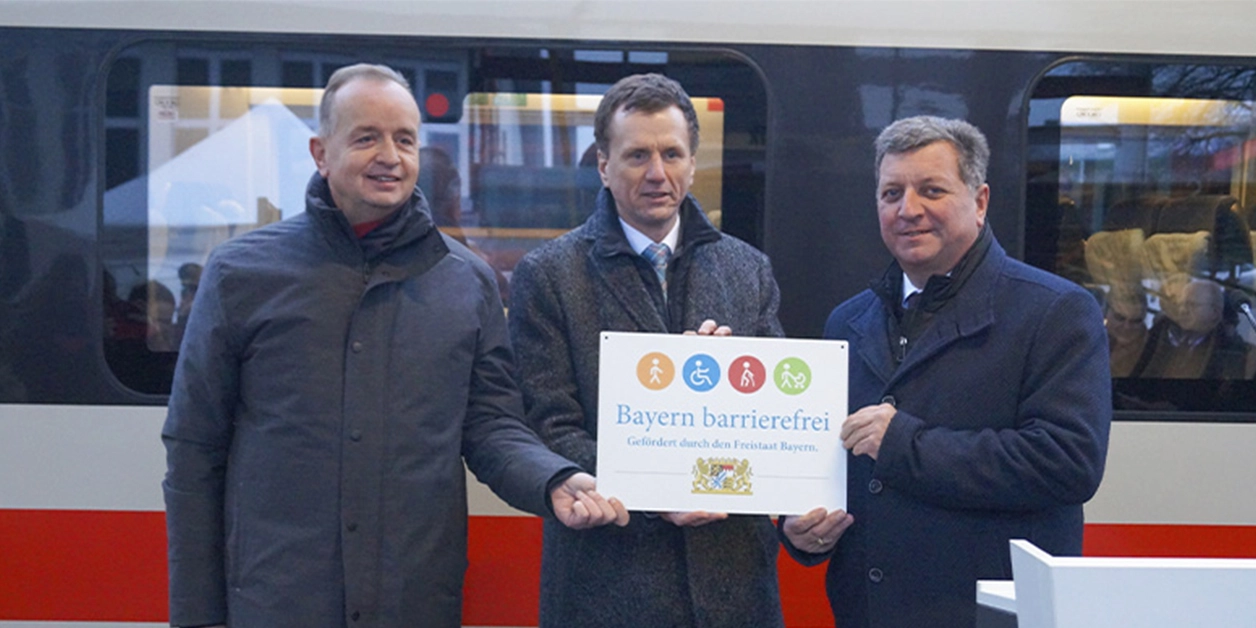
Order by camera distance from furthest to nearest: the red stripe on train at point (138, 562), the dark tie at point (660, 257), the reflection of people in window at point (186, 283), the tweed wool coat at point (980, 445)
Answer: the reflection of people in window at point (186, 283)
the red stripe on train at point (138, 562)
the dark tie at point (660, 257)
the tweed wool coat at point (980, 445)

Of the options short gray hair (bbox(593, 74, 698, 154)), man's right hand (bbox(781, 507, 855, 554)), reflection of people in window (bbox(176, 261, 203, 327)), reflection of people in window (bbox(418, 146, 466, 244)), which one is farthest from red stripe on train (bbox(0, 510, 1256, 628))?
short gray hair (bbox(593, 74, 698, 154))

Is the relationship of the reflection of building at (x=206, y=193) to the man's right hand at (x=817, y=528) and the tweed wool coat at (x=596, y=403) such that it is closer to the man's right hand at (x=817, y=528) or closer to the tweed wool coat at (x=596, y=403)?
the tweed wool coat at (x=596, y=403)

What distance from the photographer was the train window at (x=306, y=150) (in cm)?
382

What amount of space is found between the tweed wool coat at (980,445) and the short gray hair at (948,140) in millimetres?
194

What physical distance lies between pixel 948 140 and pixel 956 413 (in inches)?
23.6

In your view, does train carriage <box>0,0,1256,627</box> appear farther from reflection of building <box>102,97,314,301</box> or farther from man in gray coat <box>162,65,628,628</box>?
man in gray coat <box>162,65,628,628</box>

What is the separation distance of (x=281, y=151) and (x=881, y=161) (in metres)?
1.98

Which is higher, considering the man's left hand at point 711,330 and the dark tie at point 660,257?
the dark tie at point 660,257

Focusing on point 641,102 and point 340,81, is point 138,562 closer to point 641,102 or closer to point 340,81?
point 340,81

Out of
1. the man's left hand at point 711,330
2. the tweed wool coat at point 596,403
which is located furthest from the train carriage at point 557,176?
the man's left hand at point 711,330

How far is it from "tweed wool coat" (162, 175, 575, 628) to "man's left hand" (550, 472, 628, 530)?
0.04 m

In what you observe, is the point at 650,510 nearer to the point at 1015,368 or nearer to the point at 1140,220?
the point at 1015,368

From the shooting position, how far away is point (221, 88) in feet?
12.6

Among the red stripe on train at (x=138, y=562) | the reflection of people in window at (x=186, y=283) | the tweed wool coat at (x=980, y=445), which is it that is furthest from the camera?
the reflection of people in window at (x=186, y=283)
